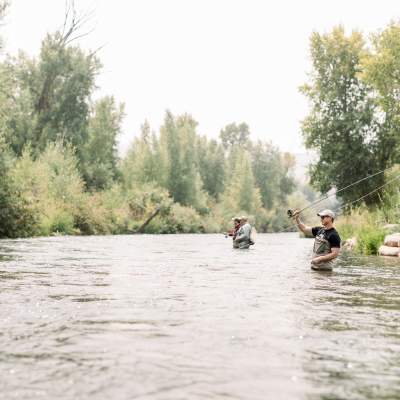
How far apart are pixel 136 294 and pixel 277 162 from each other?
98387 mm

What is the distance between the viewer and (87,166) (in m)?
58.8

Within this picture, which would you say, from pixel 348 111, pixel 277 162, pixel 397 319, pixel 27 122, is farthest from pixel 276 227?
pixel 397 319

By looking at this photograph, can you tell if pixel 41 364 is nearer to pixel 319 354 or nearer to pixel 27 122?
pixel 319 354

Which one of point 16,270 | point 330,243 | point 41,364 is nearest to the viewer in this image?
point 41,364

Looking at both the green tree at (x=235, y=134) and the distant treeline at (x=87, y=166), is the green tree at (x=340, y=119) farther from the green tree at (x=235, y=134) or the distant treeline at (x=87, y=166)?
the green tree at (x=235, y=134)

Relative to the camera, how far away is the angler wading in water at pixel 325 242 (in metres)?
14.2

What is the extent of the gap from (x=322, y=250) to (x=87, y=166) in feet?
152

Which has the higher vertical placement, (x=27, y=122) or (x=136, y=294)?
(x=27, y=122)

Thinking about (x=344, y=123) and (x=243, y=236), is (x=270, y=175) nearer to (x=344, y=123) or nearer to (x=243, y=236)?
(x=344, y=123)

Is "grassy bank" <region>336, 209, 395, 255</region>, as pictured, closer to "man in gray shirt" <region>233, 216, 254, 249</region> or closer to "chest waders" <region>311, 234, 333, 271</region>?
"man in gray shirt" <region>233, 216, 254, 249</region>

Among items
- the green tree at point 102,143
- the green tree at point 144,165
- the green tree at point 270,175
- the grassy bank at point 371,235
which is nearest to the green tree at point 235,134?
the green tree at point 270,175

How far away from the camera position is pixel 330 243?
14.4 m

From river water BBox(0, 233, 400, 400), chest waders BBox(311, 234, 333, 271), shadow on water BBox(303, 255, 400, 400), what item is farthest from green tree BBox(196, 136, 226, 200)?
shadow on water BBox(303, 255, 400, 400)

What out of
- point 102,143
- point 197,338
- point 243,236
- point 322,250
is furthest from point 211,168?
point 197,338
